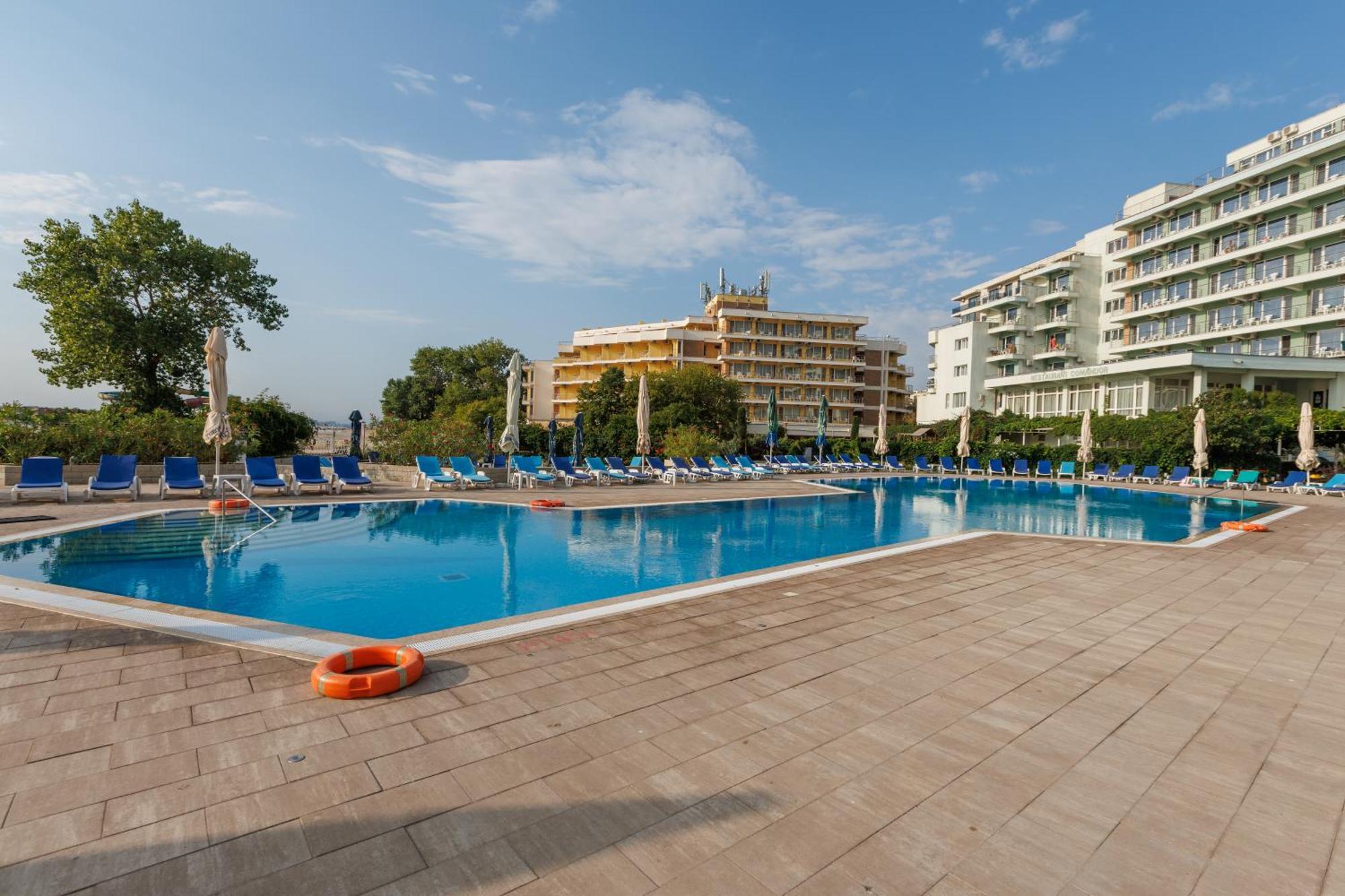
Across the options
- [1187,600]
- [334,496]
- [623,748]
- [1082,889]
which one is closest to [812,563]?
[1187,600]

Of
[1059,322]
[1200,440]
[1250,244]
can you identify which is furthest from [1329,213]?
[1200,440]

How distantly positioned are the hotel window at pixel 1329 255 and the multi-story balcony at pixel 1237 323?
1.92 metres

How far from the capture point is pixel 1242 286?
35.7 meters

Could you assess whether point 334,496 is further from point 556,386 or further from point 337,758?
point 556,386

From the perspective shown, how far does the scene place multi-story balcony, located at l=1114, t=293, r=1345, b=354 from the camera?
32156mm

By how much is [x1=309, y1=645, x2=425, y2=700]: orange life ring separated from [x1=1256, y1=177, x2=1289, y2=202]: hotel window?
47.7 m

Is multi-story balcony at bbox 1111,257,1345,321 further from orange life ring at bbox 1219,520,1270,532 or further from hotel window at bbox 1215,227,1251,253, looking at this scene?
orange life ring at bbox 1219,520,1270,532

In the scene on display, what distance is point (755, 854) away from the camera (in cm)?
222

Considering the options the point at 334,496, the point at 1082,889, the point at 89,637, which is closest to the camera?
the point at 1082,889

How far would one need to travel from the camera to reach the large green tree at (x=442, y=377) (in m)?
54.9

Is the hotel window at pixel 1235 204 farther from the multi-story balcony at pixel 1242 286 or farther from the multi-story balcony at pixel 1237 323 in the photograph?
the multi-story balcony at pixel 1237 323

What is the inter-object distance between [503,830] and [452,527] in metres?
9.57

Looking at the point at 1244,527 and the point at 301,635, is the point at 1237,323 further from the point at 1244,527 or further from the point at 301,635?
the point at 301,635

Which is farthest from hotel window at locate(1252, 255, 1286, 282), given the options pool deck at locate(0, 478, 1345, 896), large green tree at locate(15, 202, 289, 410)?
large green tree at locate(15, 202, 289, 410)
